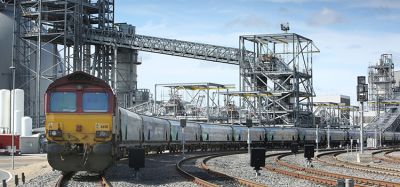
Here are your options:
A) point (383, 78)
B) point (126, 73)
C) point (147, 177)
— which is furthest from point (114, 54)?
point (383, 78)

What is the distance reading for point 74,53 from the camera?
76938mm

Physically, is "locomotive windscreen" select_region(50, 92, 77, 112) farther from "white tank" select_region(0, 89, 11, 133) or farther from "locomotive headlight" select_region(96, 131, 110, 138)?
"white tank" select_region(0, 89, 11, 133)

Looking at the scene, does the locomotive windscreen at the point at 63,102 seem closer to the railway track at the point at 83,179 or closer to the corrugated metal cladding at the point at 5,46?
the railway track at the point at 83,179

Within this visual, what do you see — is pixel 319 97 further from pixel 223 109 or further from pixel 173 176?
pixel 173 176

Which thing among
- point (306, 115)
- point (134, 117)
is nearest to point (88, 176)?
point (134, 117)

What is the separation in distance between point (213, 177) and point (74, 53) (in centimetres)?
5791

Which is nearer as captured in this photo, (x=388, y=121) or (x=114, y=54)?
(x=114, y=54)

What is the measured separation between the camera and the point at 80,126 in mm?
20516

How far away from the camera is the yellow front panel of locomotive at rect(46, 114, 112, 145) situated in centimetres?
2044

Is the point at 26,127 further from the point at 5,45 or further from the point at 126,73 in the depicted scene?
the point at 126,73

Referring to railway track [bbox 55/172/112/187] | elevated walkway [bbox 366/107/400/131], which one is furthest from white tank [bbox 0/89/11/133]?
elevated walkway [bbox 366/107/400/131]

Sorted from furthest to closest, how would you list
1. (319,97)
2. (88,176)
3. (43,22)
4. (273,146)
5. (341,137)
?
(319,97), (341,137), (43,22), (273,146), (88,176)

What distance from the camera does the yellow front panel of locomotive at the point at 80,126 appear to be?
20438 millimetres

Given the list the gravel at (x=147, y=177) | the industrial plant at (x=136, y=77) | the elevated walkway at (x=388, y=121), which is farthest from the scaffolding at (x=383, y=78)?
the gravel at (x=147, y=177)
